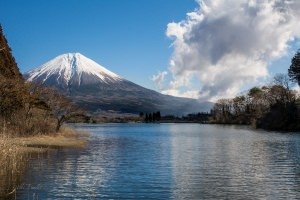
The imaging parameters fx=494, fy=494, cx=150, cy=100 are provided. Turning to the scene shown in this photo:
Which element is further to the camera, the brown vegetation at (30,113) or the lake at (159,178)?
the brown vegetation at (30,113)

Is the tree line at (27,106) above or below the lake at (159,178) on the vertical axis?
above

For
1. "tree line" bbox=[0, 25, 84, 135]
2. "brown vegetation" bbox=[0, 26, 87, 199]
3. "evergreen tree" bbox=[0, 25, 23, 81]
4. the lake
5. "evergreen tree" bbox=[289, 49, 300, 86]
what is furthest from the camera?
"evergreen tree" bbox=[289, 49, 300, 86]

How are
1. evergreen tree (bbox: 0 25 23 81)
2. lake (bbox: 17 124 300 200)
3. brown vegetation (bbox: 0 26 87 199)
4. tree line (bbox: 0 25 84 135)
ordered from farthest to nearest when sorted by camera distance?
1. evergreen tree (bbox: 0 25 23 81)
2. tree line (bbox: 0 25 84 135)
3. brown vegetation (bbox: 0 26 87 199)
4. lake (bbox: 17 124 300 200)

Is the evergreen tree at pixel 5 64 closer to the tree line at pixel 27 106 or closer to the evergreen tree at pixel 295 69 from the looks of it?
the tree line at pixel 27 106

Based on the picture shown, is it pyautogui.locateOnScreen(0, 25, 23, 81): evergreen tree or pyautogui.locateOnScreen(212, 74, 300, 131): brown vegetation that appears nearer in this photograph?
pyautogui.locateOnScreen(0, 25, 23, 81): evergreen tree

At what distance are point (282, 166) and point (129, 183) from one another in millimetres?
11722

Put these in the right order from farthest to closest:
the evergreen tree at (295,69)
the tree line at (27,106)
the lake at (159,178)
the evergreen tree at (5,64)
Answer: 1. the evergreen tree at (295,69)
2. the evergreen tree at (5,64)
3. the tree line at (27,106)
4. the lake at (159,178)

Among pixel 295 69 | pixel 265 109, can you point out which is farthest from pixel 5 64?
pixel 265 109

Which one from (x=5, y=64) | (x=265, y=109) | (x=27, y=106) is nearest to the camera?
(x=27, y=106)

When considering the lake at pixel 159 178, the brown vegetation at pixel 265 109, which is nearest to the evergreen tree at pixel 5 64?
the lake at pixel 159 178

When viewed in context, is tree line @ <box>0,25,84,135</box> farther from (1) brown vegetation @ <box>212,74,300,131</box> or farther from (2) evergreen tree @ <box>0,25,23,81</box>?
(1) brown vegetation @ <box>212,74,300,131</box>

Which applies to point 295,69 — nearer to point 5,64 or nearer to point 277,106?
point 277,106

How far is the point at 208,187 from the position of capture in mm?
21047

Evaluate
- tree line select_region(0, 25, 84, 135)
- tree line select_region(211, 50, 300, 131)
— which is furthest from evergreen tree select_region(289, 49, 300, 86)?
tree line select_region(0, 25, 84, 135)
